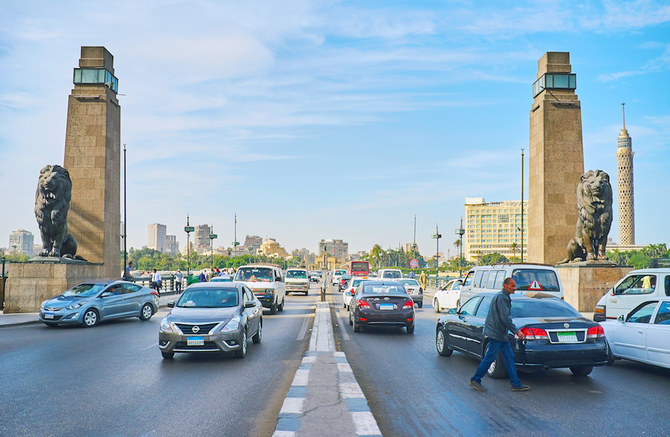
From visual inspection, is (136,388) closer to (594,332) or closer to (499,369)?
(499,369)

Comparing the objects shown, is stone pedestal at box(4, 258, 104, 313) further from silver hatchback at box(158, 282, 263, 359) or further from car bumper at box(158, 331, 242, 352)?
car bumper at box(158, 331, 242, 352)

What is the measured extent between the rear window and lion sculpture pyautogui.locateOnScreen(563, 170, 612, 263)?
1010 centimetres

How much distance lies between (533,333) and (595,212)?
1751 cm

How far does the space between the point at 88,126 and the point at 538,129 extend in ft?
78.7

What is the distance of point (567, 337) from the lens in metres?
9.14

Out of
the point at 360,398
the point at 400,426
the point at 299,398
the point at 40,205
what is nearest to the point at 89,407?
the point at 299,398

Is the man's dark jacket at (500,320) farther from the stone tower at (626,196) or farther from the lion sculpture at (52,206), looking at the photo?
the stone tower at (626,196)

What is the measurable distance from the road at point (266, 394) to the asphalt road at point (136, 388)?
20 millimetres

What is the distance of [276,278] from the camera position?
2488cm

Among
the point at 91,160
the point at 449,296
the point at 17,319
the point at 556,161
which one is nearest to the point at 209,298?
the point at 17,319

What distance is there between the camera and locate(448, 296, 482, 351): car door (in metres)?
10.7

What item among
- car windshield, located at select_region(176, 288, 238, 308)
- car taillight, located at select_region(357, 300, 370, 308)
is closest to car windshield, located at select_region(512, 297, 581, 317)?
car windshield, located at select_region(176, 288, 238, 308)

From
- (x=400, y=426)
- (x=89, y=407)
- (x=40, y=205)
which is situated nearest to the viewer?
(x=400, y=426)

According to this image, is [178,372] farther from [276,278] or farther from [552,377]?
[276,278]
